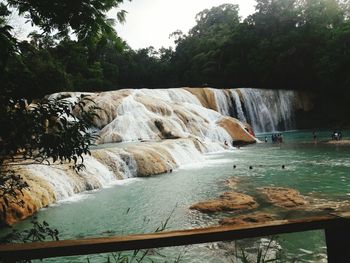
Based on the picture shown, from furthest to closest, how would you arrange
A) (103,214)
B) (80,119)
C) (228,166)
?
(228,166) < (103,214) < (80,119)

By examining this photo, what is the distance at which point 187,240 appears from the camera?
6.00 ft

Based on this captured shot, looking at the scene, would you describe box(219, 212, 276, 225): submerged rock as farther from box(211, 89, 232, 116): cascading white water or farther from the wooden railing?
box(211, 89, 232, 116): cascading white water

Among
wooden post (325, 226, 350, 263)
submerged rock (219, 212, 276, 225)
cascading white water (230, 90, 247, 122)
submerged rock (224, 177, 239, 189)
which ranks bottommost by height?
submerged rock (219, 212, 276, 225)

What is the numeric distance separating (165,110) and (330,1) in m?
26.9

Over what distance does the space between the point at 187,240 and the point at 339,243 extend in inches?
34.5

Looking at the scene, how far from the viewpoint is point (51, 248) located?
5.72ft

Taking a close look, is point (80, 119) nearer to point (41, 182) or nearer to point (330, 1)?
point (41, 182)

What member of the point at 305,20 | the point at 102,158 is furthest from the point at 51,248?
the point at 305,20

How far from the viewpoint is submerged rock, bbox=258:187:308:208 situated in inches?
360

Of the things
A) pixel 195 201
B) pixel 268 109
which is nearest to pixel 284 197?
pixel 195 201

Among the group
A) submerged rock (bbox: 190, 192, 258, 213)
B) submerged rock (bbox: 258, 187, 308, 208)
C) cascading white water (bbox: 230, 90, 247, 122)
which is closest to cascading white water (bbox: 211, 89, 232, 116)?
cascading white water (bbox: 230, 90, 247, 122)

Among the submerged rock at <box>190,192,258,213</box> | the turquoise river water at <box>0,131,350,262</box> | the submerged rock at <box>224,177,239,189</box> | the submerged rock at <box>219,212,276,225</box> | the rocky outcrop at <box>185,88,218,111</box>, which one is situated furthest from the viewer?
the rocky outcrop at <box>185,88,218,111</box>

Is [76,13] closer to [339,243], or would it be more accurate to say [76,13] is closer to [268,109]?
[339,243]

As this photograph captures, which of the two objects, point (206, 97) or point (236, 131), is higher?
point (206, 97)
